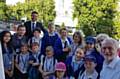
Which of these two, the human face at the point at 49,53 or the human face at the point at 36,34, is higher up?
the human face at the point at 36,34

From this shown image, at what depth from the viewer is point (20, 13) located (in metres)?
44.6

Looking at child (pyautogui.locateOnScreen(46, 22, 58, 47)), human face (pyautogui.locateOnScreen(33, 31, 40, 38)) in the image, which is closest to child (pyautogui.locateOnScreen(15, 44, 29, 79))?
human face (pyautogui.locateOnScreen(33, 31, 40, 38))

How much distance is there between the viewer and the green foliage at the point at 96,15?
3788 cm

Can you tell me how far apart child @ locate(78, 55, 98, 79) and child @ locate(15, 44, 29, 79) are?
256 cm

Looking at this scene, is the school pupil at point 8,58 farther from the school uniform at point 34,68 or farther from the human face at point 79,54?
the human face at point 79,54

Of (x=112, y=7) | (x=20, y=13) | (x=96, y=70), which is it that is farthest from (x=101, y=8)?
(x=96, y=70)

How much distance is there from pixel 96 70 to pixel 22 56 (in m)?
2.48

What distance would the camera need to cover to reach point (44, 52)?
8.43 metres

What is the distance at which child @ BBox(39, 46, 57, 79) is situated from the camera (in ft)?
26.7

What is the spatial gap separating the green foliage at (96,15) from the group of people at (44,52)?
94.1 feet

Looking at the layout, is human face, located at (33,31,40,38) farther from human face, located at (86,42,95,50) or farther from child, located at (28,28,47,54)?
human face, located at (86,42,95,50)

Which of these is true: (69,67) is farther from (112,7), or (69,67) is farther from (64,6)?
→ (64,6)

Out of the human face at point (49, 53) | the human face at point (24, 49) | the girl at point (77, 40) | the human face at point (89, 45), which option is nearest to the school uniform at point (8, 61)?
the human face at point (24, 49)

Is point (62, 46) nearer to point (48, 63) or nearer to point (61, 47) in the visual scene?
point (61, 47)
